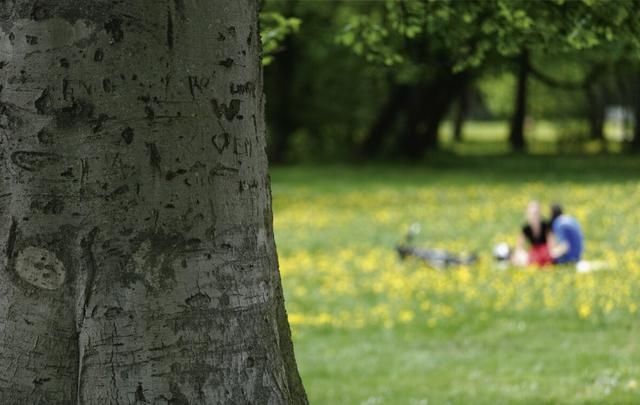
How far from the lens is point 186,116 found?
4.01 metres

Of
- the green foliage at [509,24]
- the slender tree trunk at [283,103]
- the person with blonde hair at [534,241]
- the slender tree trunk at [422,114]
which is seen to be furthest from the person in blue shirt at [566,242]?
the slender tree trunk at [422,114]

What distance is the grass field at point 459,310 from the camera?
30.3ft

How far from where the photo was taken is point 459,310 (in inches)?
496

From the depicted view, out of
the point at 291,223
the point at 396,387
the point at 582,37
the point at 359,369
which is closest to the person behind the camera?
the point at 582,37

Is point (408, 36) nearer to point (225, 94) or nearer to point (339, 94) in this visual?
point (225, 94)

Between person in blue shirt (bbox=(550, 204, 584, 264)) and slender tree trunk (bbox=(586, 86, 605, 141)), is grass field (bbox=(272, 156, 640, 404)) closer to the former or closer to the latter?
person in blue shirt (bbox=(550, 204, 584, 264))

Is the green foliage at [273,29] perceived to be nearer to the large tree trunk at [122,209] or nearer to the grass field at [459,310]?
the grass field at [459,310]

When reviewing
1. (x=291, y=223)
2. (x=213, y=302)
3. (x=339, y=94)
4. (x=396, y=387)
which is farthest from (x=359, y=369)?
(x=339, y=94)

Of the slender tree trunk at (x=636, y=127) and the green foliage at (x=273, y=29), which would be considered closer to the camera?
the green foliage at (x=273, y=29)

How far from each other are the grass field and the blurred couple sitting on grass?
0.47m

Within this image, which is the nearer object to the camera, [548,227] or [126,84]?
[126,84]

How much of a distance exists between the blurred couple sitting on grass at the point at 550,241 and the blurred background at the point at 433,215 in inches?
16.7

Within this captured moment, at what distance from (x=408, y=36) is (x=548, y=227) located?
8.33m

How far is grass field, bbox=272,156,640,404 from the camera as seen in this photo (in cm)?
924
